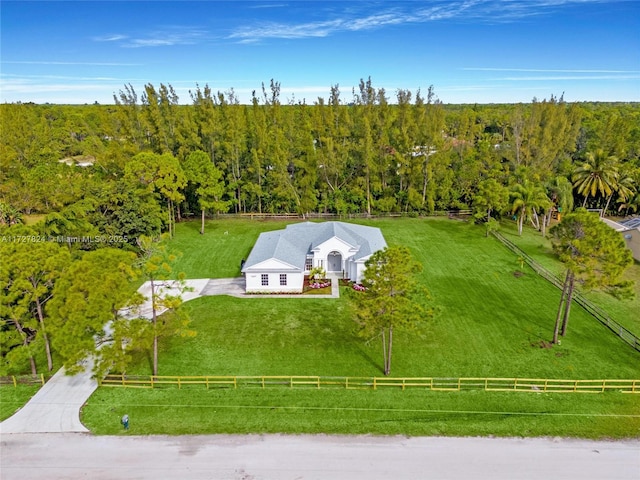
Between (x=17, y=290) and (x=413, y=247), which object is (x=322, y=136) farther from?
(x=17, y=290)

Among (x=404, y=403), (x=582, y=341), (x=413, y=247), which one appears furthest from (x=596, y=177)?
(x=404, y=403)

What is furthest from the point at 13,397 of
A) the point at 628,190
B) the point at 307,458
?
the point at 628,190

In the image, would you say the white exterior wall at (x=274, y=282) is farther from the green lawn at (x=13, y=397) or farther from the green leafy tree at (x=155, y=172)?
the green lawn at (x=13, y=397)

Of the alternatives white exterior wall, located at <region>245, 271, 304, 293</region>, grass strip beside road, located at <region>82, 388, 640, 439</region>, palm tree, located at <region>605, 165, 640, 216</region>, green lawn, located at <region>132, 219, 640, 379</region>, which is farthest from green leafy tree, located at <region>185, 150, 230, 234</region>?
palm tree, located at <region>605, 165, 640, 216</region>

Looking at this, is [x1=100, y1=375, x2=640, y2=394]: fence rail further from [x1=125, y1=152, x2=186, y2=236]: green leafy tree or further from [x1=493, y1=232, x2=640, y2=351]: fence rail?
[x1=125, y1=152, x2=186, y2=236]: green leafy tree

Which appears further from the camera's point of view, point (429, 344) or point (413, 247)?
point (413, 247)

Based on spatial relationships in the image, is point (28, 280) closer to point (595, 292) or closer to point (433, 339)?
point (433, 339)
